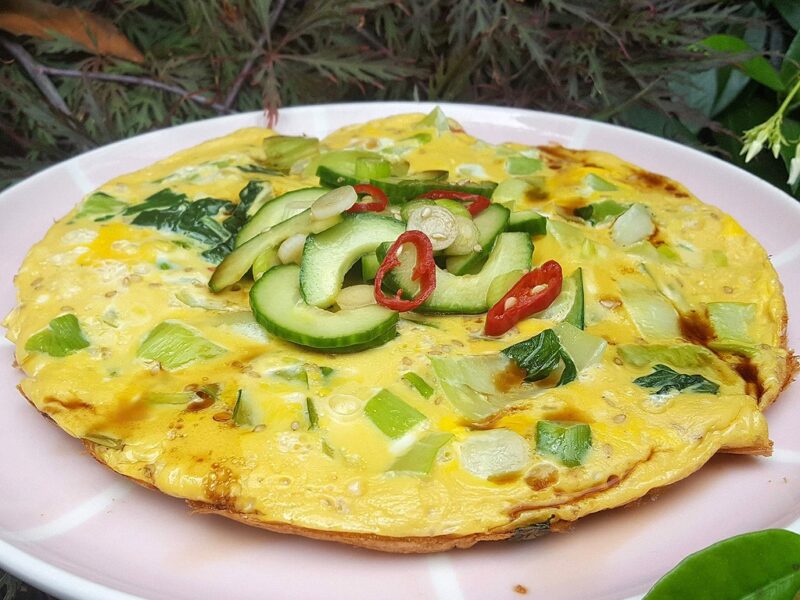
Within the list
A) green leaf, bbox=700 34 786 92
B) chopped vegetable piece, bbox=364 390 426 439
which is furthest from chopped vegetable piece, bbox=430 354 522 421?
green leaf, bbox=700 34 786 92

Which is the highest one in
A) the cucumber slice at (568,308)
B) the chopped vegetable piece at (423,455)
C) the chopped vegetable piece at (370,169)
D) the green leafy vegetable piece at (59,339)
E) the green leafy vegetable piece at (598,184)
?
the green leafy vegetable piece at (59,339)

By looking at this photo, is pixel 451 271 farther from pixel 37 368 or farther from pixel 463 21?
pixel 463 21

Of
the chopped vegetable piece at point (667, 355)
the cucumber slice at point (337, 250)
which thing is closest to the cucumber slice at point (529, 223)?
the cucumber slice at point (337, 250)

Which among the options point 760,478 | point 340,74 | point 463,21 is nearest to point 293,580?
point 760,478

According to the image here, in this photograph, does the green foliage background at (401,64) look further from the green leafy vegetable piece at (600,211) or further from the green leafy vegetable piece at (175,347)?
the green leafy vegetable piece at (175,347)

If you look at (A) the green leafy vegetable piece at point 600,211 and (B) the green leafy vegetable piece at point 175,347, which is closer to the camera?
(B) the green leafy vegetable piece at point 175,347

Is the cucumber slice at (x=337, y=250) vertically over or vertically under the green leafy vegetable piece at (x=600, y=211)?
over

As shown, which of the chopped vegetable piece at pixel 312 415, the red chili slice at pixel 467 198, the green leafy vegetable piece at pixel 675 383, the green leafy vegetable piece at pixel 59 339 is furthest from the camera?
the red chili slice at pixel 467 198
